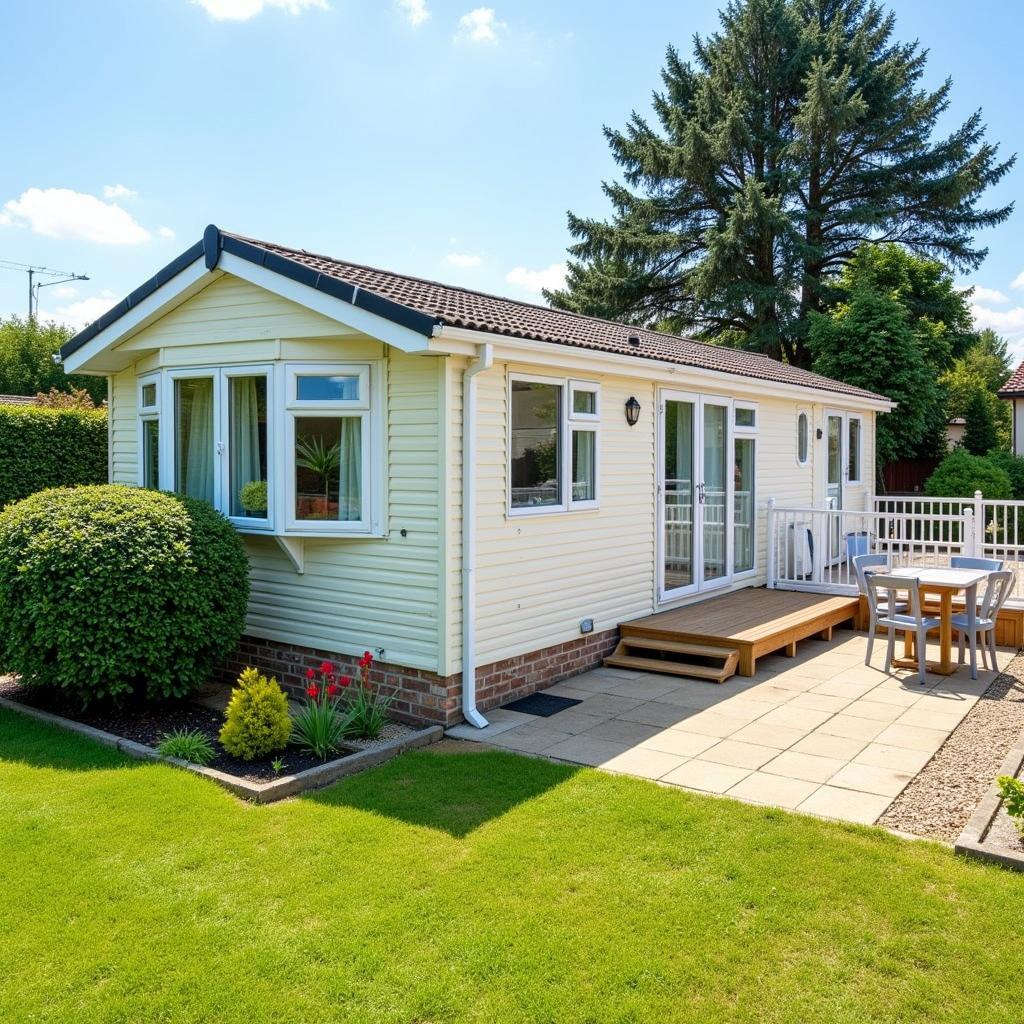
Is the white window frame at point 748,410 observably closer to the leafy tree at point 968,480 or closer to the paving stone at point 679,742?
the paving stone at point 679,742

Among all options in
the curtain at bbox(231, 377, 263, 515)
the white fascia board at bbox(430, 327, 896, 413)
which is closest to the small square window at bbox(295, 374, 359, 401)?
the curtain at bbox(231, 377, 263, 515)

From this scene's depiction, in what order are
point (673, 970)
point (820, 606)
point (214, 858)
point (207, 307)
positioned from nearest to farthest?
point (673, 970)
point (214, 858)
point (207, 307)
point (820, 606)

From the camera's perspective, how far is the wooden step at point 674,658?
7.53m

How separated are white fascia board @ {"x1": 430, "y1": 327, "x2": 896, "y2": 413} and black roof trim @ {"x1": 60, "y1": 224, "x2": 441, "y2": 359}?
0.90ft

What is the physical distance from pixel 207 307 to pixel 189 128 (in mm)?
6207

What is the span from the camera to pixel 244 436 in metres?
7.19

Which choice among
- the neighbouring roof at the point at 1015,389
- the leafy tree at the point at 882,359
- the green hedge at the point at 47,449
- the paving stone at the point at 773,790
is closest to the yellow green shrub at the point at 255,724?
the paving stone at the point at 773,790

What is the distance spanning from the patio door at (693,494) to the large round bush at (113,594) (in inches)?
175

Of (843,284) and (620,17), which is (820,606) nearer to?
(620,17)

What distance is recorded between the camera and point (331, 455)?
261 inches

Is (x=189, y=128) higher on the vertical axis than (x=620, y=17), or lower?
lower

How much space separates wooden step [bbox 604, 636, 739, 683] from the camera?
7.53m

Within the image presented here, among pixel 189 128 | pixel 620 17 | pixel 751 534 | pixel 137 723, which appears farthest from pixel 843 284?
pixel 137 723

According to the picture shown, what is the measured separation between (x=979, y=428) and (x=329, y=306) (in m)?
24.2
